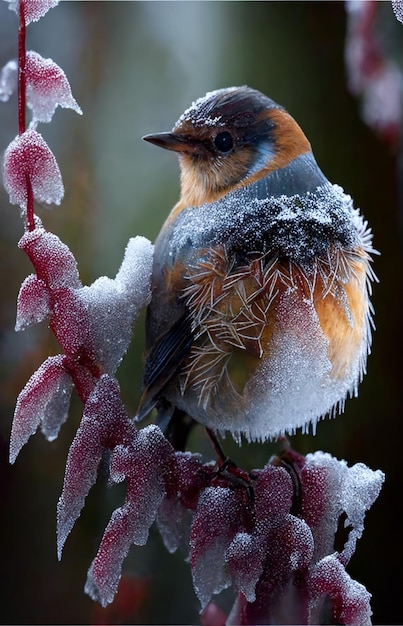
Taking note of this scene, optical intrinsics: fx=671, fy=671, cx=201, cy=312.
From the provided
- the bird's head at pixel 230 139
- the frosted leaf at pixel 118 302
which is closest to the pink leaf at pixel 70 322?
the frosted leaf at pixel 118 302

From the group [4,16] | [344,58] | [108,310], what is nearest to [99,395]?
[108,310]

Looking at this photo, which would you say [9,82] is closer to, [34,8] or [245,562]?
[34,8]

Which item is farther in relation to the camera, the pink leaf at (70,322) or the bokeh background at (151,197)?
the bokeh background at (151,197)

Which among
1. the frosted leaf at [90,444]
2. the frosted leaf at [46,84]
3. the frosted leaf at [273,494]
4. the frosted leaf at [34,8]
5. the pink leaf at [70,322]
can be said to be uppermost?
the frosted leaf at [34,8]

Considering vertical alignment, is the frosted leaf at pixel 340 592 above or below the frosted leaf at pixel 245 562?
below

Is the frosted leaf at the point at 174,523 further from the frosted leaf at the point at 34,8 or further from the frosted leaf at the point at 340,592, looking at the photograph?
the frosted leaf at the point at 34,8

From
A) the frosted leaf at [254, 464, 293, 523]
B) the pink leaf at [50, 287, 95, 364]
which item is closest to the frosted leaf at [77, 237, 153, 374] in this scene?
the pink leaf at [50, 287, 95, 364]
